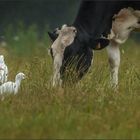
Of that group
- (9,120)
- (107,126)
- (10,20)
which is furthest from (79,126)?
(10,20)

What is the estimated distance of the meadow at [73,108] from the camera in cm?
541

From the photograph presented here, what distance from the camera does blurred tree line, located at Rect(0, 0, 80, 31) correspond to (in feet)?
53.2

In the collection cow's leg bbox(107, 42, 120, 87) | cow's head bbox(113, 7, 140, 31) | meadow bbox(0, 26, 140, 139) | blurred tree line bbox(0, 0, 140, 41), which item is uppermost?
blurred tree line bbox(0, 0, 140, 41)

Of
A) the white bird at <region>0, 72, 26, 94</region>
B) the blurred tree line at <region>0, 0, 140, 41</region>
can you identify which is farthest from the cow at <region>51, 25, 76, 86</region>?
the blurred tree line at <region>0, 0, 140, 41</region>

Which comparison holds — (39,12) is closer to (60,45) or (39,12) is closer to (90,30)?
(90,30)

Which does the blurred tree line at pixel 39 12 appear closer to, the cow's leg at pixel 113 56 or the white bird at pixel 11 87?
the cow's leg at pixel 113 56

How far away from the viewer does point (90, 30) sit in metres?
7.73

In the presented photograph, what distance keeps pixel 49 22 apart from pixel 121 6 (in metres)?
9.03

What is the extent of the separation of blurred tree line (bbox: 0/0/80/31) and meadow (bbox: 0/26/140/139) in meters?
8.43

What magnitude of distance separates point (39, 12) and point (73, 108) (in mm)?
10935

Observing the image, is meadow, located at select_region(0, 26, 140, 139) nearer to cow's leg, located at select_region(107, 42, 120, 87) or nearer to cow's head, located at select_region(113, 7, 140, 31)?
cow's leg, located at select_region(107, 42, 120, 87)

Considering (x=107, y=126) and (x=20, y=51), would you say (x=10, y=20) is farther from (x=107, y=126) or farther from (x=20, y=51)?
(x=107, y=126)

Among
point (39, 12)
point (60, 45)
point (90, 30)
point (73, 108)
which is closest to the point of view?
point (73, 108)

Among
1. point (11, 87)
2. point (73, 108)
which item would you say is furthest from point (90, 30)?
point (73, 108)
